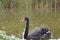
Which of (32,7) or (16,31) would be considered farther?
(32,7)

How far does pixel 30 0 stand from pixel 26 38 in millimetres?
11579

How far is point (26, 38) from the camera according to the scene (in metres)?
9.19

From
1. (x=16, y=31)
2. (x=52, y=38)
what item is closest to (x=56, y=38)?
(x=52, y=38)

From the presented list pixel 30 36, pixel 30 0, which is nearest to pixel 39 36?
pixel 30 36

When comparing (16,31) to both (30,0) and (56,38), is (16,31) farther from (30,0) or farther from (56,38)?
(30,0)

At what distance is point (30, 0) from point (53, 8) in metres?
2.01

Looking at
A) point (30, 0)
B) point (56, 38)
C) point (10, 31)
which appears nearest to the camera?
point (56, 38)

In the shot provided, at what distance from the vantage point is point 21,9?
21.0m

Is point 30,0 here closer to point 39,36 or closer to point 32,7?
point 32,7

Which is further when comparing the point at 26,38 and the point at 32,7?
the point at 32,7

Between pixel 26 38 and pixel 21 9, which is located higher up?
pixel 26 38

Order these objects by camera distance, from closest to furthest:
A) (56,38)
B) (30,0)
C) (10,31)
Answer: (56,38)
(10,31)
(30,0)

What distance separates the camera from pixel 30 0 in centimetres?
2055

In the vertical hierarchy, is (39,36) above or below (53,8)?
above
